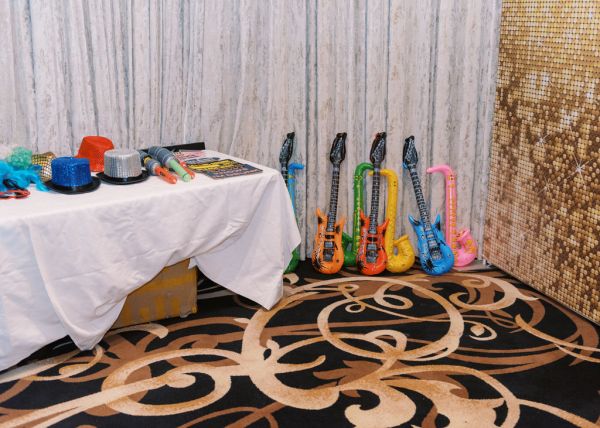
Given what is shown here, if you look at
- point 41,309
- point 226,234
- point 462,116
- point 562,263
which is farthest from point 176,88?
point 562,263

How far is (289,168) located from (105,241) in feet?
3.81

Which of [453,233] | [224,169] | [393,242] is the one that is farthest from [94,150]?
[453,233]

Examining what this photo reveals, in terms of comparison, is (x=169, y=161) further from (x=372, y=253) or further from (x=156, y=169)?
(x=372, y=253)

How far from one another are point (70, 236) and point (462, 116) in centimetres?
195

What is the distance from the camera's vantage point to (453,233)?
3.37 metres

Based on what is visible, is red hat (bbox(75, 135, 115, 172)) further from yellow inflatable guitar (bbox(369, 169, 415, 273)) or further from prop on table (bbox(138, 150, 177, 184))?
yellow inflatable guitar (bbox(369, 169, 415, 273))

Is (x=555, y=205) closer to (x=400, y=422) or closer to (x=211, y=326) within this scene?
(x=400, y=422)

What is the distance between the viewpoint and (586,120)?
2.65 metres

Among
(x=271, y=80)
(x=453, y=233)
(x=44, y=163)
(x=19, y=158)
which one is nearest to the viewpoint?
(x=19, y=158)

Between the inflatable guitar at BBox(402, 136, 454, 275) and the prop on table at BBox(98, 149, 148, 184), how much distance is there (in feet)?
4.37

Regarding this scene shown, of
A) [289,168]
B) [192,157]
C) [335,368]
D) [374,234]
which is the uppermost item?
[192,157]

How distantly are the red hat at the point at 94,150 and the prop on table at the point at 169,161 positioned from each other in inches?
7.3

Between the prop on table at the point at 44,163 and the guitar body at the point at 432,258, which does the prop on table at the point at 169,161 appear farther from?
the guitar body at the point at 432,258

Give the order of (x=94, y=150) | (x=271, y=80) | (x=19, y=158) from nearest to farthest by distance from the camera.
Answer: (x=19, y=158) → (x=94, y=150) → (x=271, y=80)
